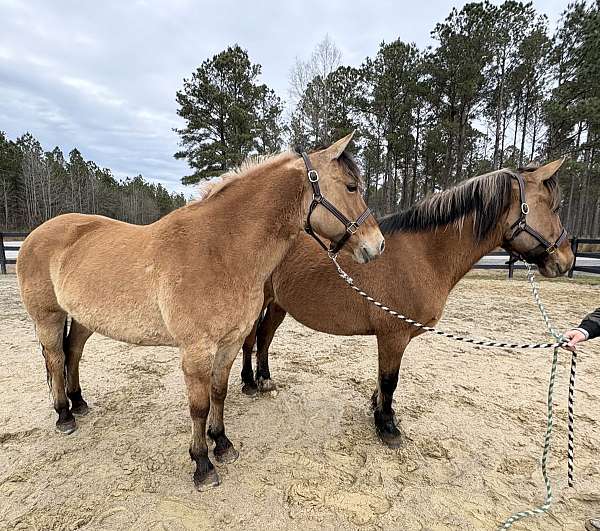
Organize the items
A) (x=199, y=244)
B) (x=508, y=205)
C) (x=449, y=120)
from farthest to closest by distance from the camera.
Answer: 1. (x=449, y=120)
2. (x=508, y=205)
3. (x=199, y=244)

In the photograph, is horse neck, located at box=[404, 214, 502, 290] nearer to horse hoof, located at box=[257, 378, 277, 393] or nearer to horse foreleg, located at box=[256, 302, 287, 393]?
horse foreleg, located at box=[256, 302, 287, 393]

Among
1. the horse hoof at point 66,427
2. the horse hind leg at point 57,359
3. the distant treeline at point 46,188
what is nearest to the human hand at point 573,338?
the horse hind leg at point 57,359

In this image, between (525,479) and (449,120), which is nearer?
(525,479)

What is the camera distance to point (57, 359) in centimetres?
261

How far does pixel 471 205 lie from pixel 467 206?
0.03 meters

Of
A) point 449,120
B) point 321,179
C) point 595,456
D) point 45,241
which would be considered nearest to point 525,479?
point 595,456

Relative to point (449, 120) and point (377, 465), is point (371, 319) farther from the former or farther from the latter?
point (449, 120)

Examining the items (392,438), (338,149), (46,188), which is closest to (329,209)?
(338,149)

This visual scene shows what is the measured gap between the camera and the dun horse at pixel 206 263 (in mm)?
1905

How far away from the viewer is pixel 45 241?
2.46m

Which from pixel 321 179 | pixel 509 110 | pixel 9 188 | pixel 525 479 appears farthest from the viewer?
pixel 9 188

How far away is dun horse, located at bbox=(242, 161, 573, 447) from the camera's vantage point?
233 centimetres

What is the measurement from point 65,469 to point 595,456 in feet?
12.7

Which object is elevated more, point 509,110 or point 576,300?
point 509,110
